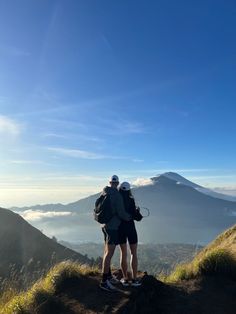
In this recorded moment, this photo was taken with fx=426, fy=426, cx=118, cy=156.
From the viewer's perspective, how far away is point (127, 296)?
10.2m

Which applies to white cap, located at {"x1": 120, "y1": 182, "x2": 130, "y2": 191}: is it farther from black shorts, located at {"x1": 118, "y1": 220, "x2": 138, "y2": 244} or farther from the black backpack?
black shorts, located at {"x1": 118, "y1": 220, "x2": 138, "y2": 244}

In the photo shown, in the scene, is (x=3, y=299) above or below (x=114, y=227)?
below

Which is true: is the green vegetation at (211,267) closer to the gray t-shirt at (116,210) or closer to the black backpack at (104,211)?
the gray t-shirt at (116,210)

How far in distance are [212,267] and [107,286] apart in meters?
3.19

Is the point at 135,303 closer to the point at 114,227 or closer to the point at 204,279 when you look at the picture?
the point at 114,227

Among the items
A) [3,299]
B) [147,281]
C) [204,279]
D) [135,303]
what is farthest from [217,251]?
[3,299]

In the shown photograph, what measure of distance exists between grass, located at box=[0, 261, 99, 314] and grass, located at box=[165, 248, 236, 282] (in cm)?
258

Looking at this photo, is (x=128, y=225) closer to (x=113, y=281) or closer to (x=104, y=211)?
(x=104, y=211)

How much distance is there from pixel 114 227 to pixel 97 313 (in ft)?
7.82

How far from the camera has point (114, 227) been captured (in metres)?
11.1

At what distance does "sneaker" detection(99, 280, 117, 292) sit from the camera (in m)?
10.7

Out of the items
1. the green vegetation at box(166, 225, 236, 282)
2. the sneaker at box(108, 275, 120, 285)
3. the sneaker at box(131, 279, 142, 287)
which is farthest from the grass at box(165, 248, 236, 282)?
the sneaker at box(108, 275, 120, 285)

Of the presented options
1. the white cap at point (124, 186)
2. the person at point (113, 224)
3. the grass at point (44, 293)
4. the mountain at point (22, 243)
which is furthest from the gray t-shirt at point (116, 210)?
the mountain at point (22, 243)

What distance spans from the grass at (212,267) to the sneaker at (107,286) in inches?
88.1
